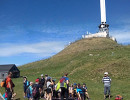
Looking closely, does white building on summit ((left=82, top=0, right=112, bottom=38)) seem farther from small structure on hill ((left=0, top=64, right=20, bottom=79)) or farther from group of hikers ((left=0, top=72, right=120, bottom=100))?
group of hikers ((left=0, top=72, right=120, bottom=100))

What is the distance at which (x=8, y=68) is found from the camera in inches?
2084

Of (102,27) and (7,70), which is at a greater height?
(102,27)

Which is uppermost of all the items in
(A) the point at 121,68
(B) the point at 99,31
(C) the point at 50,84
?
(B) the point at 99,31

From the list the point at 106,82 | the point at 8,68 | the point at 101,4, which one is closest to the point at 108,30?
the point at 101,4

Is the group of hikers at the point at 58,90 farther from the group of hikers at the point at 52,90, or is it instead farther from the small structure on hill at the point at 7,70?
the small structure on hill at the point at 7,70

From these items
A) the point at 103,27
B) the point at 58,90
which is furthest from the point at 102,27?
the point at 58,90

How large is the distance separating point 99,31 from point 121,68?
239 feet

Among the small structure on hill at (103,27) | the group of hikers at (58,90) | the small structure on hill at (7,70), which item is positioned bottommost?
the group of hikers at (58,90)

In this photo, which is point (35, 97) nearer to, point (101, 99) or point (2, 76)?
point (101, 99)

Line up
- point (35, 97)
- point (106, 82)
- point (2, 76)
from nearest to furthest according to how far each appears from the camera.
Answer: point (35, 97), point (106, 82), point (2, 76)

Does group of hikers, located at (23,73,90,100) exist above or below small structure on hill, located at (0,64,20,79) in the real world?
below

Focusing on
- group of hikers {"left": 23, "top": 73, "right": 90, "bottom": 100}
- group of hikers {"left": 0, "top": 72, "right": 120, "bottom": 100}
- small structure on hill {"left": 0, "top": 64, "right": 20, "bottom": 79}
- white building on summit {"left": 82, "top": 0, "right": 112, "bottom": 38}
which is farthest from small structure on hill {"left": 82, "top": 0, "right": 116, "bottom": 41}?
group of hikers {"left": 23, "top": 73, "right": 90, "bottom": 100}

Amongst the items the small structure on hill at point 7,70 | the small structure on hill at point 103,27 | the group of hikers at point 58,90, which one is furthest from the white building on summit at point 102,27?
the group of hikers at point 58,90

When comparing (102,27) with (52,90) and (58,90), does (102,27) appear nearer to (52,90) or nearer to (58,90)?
(52,90)
